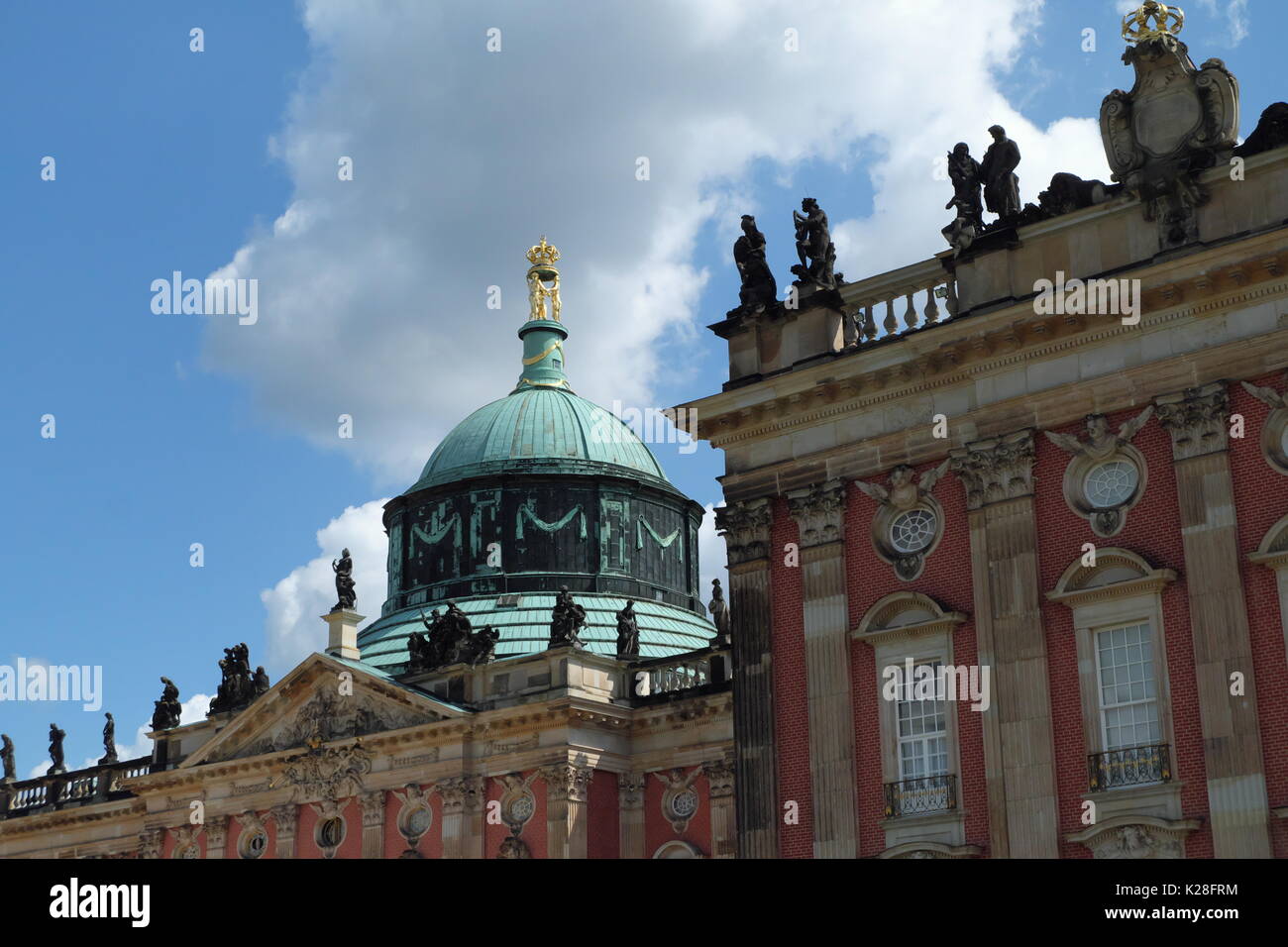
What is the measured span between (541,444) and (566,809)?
16179 millimetres

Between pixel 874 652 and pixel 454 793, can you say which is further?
pixel 454 793

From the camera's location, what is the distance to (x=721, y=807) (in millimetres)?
40594

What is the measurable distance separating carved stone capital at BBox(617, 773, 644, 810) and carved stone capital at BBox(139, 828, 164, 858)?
50.5 feet

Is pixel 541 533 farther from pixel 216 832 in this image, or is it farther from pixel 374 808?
pixel 216 832

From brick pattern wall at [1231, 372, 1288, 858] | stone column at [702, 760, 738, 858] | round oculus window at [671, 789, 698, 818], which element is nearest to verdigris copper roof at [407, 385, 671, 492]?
round oculus window at [671, 789, 698, 818]

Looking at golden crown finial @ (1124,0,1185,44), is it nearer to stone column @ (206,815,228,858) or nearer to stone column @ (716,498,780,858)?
stone column @ (716,498,780,858)

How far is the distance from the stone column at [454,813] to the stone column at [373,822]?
207 cm

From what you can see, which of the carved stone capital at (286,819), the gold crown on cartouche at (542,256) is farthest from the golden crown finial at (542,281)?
the carved stone capital at (286,819)

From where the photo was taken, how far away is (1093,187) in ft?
95.5

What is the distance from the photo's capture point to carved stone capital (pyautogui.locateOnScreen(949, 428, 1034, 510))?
28.4 meters

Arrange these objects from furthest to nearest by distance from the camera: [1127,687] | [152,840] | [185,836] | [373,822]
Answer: [152,840]
[185,836]
[373,822]
[1127,687]

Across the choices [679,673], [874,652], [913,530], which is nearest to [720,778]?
[679,673]
